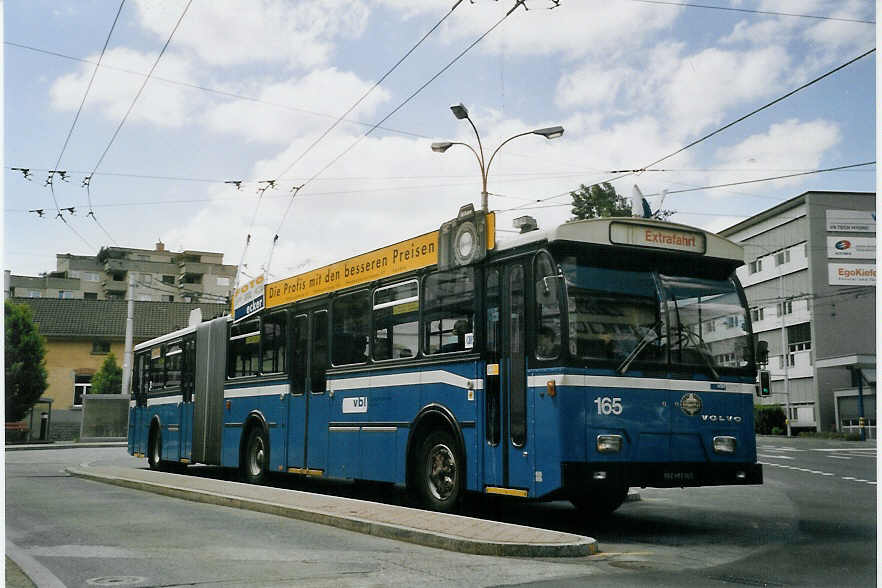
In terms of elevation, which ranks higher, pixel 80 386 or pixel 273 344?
pixel 273 344

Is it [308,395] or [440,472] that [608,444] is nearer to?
[440,472]

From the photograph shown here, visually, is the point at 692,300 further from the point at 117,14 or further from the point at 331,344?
the point at 117,14

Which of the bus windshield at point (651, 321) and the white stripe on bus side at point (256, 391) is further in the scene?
the white stripe on bus side at point (256, 391)

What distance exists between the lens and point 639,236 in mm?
10414

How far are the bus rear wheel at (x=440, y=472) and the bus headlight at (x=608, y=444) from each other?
5.95 feet

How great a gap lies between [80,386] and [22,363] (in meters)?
17.7

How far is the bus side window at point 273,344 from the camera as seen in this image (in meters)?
15.9

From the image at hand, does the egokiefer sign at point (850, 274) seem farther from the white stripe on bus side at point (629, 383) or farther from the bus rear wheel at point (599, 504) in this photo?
the white stripe on bus side at point (629, 383)

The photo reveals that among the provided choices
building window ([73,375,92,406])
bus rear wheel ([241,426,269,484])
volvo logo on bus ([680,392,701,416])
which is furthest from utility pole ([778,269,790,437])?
volvo logo on bus ([680,392,701,416])

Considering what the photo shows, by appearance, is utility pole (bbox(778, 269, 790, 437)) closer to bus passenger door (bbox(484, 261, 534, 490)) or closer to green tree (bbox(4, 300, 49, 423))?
green tree (bbox(4, 300, 49, 423))

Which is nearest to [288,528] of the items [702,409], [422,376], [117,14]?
[422,376]

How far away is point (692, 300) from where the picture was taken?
1051cm

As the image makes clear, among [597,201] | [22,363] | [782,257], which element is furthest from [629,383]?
[782,257]

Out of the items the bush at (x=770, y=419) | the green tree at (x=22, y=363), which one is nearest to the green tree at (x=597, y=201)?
the bush at (x=770, y=419)
